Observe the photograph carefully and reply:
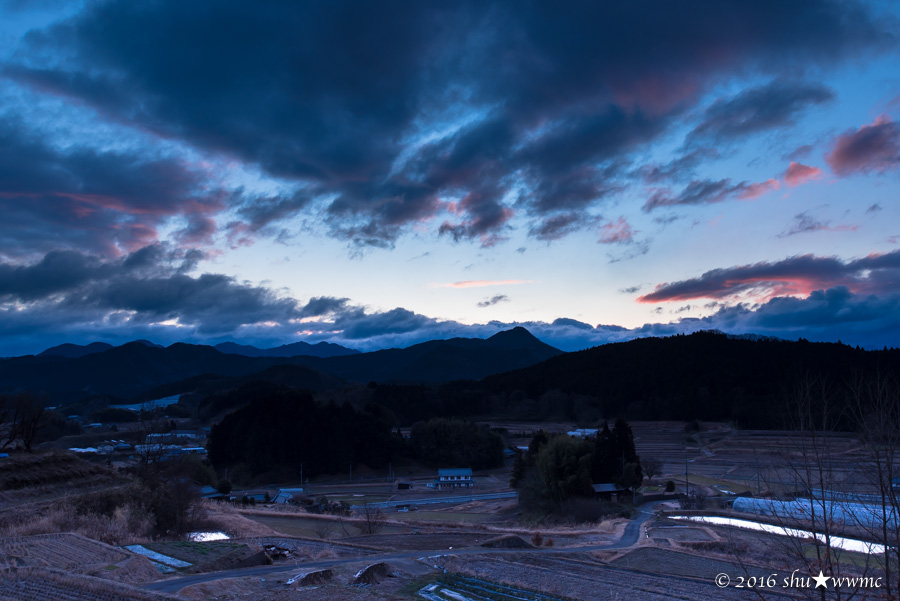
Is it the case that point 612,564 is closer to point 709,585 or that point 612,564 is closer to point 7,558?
point 709,585

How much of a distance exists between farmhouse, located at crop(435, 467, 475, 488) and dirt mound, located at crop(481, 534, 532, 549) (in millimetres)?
46444

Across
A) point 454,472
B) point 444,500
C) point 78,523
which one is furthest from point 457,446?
point 78,523

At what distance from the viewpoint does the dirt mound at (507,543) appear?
2569cm

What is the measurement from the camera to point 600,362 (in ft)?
545

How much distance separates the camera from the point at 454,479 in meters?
73.9

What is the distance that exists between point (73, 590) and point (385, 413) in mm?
87533

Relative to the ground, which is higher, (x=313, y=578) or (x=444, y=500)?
(x=313, y=578)

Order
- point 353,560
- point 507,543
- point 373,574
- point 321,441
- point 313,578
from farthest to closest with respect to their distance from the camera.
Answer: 1. point 321,441
2. point 507,543
3. point 353,560
4. point 373,574
5. point 313,578

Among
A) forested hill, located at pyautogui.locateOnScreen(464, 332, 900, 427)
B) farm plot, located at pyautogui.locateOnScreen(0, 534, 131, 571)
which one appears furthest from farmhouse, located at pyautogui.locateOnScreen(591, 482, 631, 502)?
forested hill, located at pyautogui.locateOnScreen(464, 332, 900, 427)

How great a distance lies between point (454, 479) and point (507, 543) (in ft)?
162

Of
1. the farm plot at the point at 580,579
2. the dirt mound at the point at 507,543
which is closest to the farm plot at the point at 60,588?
the farm plot at the point at 580,579

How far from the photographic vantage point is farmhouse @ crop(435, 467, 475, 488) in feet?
236

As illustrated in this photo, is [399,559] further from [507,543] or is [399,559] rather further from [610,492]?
[610,492]

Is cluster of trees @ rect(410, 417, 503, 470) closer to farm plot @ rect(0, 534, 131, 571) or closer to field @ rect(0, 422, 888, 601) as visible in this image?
field @ rect(0, 422, 888, 601)
